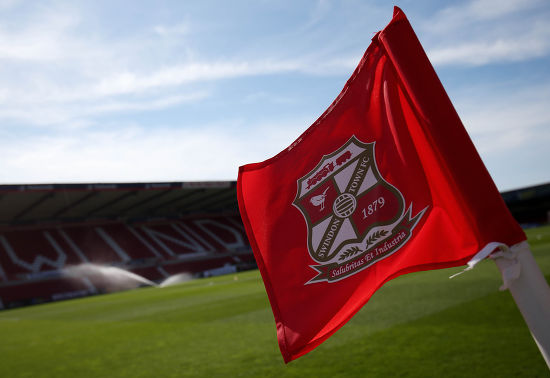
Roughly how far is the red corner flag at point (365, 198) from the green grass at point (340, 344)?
2044 millimetres

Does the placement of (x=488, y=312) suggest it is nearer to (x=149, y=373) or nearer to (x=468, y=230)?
(x=149, y=373)

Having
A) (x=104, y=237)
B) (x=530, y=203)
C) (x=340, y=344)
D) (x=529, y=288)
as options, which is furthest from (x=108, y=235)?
(x=530, y=203)

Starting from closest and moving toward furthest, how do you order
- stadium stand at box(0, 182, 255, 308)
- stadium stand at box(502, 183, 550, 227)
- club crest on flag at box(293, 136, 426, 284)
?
club crest on flag at box(293, 136, 426, 284), stadium stand at box(0, 182, 255, 308), stadium stand at box(502, 183, 550, 227)

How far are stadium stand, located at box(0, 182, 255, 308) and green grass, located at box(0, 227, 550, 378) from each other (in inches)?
664

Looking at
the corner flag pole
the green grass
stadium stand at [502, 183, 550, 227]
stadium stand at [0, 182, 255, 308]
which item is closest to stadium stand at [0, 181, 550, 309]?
stadium stand at [0, 182, 255, 308]

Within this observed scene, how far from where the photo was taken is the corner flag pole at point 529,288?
1.38 m

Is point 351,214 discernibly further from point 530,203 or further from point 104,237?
point 530,203

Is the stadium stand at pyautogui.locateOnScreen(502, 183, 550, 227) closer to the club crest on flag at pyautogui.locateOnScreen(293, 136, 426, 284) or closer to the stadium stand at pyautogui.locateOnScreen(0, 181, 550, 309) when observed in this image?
the stadium stand at pyautogui.locateOnScreen(0, 181, 550, 309)

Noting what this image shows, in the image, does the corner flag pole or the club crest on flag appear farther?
the club crest on flag

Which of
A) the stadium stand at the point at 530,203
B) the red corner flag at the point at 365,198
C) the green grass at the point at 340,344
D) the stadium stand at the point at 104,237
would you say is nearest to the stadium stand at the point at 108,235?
the stadium stand at the point at 104,237

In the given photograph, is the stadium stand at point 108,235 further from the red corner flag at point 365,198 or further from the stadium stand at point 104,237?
the red corner flag at point 365,198

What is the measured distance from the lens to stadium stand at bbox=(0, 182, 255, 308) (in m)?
24.8

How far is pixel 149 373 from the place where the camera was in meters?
4.82

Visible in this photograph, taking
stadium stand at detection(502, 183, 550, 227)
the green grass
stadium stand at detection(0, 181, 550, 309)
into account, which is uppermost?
stadium stand at detection(0, 181, 550, 309)
